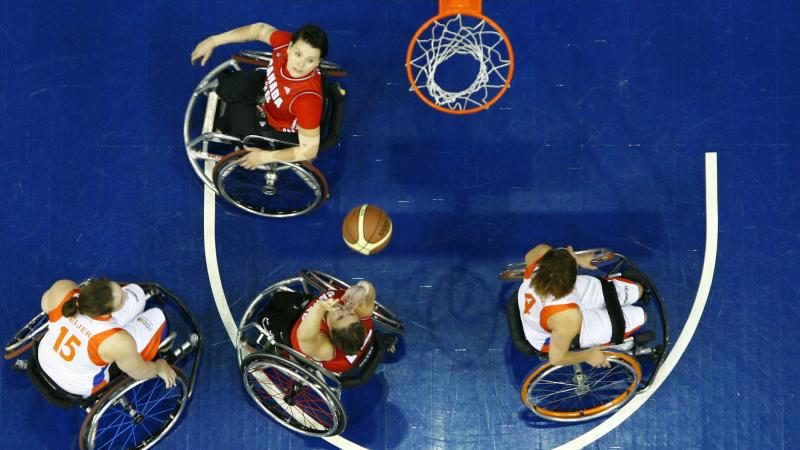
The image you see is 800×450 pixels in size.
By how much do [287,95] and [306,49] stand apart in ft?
1.65

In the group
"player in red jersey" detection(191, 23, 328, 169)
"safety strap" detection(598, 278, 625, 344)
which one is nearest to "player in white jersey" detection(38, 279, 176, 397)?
"player in red jersey" detection(191, 23, 328, 169)

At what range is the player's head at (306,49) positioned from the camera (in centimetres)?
586

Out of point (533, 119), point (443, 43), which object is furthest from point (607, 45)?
point (443, 43)

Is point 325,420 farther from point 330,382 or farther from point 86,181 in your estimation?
point 86,181

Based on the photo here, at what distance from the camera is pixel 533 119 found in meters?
7.49

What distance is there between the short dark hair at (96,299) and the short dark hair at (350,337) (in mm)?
1824

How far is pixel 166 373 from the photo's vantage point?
634 cm

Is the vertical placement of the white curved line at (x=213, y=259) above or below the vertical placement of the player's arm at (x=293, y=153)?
below

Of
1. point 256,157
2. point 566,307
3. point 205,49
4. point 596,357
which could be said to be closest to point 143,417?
point 256,157

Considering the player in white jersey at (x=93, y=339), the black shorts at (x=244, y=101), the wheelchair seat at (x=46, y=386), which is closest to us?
the player in white jersey at (x=93, y=339)

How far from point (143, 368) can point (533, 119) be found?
4566 mm

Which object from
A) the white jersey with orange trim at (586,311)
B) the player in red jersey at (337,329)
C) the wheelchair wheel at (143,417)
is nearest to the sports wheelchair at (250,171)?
the player in red jersey at (337,329)

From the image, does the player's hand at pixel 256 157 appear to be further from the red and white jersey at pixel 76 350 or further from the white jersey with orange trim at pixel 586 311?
the white jersey with orange trim at pixel 586 311

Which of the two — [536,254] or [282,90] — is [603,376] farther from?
[282,90]
